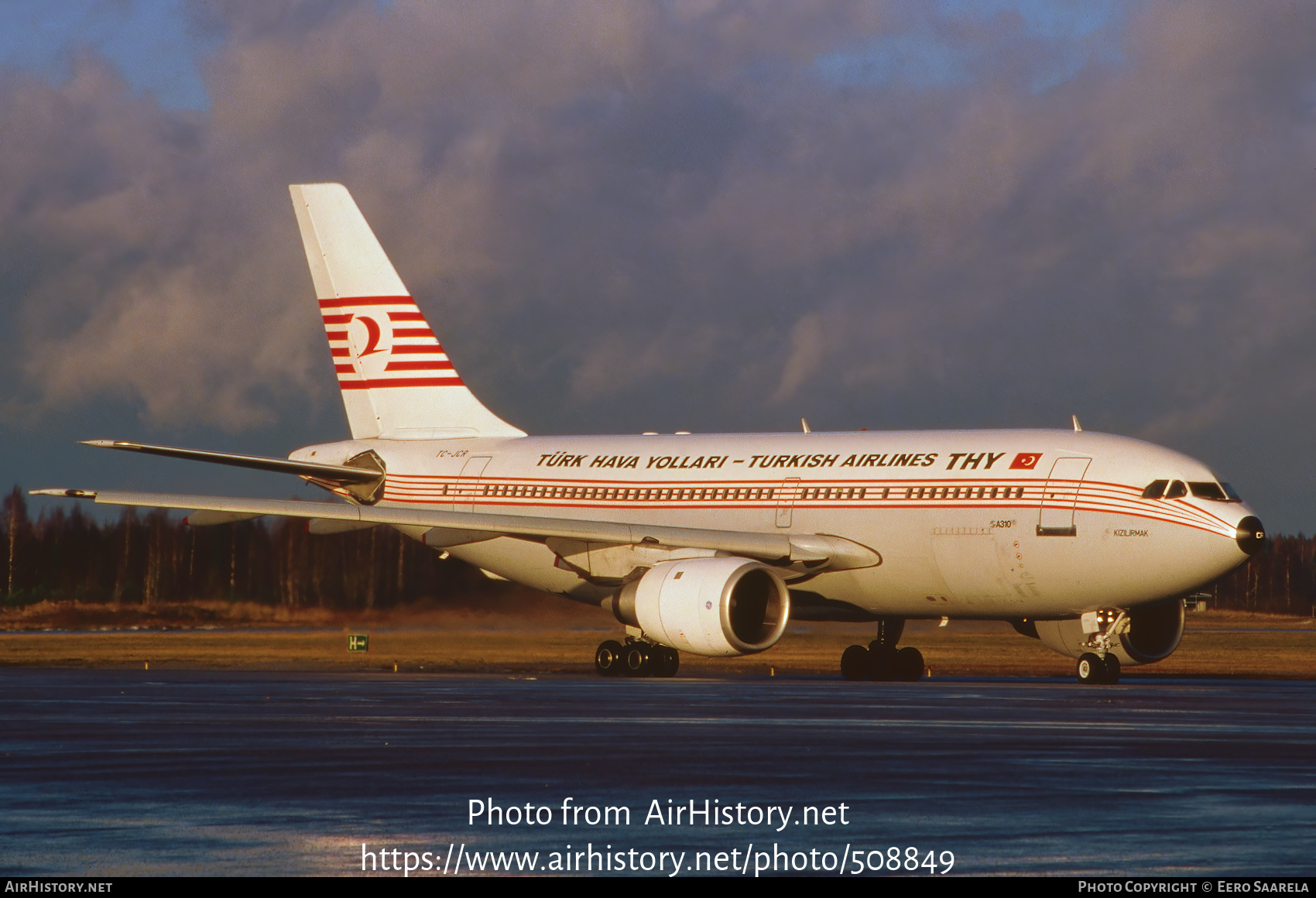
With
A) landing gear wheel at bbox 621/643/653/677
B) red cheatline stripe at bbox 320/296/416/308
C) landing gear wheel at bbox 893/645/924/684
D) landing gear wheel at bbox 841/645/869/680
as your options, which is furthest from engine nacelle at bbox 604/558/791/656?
red cheatline stripe at bbox 320/296/416/308

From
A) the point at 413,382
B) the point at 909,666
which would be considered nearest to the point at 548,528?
the point at 909,666

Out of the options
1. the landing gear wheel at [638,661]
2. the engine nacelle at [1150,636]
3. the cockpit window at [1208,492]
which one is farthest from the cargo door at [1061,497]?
the landing gear wheel at [638,661]

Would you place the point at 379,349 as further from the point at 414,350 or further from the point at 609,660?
the point at 609,660

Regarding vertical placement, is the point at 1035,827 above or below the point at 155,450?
below

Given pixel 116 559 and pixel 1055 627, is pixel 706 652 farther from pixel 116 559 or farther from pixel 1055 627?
pixel 116 559

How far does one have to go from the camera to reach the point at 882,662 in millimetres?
30812

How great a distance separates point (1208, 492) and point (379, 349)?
59.5ft

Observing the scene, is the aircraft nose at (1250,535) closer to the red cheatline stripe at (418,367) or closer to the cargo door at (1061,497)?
the cargo door at (1061,497)

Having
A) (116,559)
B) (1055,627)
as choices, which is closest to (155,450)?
(1055,627)

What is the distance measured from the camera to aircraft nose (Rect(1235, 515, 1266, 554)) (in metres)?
26.1

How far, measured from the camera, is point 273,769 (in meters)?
14.0

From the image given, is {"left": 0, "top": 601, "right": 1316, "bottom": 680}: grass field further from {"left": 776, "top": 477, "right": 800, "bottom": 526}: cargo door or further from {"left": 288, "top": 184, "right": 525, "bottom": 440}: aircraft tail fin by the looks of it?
{"left": 288, "top": 184, "right": 525, "bottom": 440}: aircraft tail fin

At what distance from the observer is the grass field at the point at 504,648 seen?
34094 millimetres
